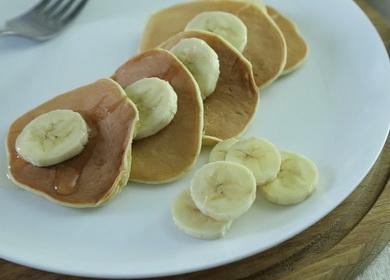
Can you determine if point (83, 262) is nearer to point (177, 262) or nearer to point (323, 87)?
point (177, 262)

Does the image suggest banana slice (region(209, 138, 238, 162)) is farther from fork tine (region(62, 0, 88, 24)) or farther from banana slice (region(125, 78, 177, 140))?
fork tine (region(62, 0, 88, 24))

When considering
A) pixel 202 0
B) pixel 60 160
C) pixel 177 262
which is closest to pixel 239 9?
pixel 202 0

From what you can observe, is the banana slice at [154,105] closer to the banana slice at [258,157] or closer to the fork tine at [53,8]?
the banana slice at [258,157]

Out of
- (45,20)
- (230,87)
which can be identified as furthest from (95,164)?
(45,20)

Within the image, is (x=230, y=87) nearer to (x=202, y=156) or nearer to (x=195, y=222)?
(x=202, y=156)

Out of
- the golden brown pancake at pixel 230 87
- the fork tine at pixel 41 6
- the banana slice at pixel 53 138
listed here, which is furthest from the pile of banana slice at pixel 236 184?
the fork tine at pixel 41 6

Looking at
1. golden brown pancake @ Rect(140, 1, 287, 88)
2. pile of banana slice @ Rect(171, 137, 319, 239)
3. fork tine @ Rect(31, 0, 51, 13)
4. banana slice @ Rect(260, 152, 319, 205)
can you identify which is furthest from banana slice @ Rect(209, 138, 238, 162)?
fork tine @ Rect(31, 0, 51, 13)

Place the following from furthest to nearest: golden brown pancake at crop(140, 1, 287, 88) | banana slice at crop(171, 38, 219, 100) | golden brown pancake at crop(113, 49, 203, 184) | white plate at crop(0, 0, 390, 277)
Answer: golden brown pancake at crop(140, 1, 287, 88) → banana slice at crop(171, 38, 219, 100) → golden brown pancake at crop(113, 49, 203, 184) → white plate at crop(0, 0, 390, 277)
